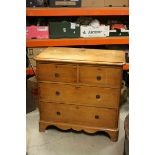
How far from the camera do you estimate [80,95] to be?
2543mm

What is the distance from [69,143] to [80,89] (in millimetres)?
502

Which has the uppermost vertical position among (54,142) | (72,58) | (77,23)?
(77,23)

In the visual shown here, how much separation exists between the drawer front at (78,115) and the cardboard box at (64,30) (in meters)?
0.95

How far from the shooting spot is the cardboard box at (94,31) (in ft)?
10.6

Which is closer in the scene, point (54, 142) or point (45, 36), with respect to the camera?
point (54, 142)

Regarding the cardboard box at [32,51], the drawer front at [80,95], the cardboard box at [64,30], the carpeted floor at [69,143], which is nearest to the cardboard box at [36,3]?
the cardboard box at [64,30]

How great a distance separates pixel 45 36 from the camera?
323 centimetres

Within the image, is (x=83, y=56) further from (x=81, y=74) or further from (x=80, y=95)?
(x=80, y=95)

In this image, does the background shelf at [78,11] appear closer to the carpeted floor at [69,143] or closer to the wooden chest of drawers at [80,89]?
the wooden chest of drawers at [80,89]

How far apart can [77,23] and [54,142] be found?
1432 mm

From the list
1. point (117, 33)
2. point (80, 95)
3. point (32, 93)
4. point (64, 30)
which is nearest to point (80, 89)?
point (80, 95)

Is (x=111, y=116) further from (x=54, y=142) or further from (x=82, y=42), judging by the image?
(x=82, y=42)

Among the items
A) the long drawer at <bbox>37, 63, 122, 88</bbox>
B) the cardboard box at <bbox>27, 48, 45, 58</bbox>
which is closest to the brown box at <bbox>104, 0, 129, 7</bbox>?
the cardboard box at <bbox>27, 48, 45, 58</bbox>
